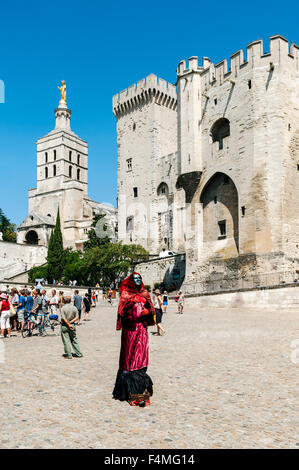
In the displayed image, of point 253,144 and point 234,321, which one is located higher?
point 253,144

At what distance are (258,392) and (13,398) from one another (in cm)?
360

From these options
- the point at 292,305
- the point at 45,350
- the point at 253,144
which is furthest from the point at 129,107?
the point at 45,350

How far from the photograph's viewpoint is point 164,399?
21.4 feet

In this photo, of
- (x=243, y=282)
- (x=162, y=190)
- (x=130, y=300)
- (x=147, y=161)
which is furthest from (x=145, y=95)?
(x=130, y=300)

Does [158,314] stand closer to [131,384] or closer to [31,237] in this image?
[131,384]

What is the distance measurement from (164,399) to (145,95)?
49035mm

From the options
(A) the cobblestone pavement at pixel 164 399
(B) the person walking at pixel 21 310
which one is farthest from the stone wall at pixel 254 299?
(B) the person walking at pixel 21 310

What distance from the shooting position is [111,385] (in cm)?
743

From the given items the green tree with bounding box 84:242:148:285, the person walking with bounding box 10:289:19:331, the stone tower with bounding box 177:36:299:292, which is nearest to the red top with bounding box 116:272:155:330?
the person walking with bounding box 10:289:19:331

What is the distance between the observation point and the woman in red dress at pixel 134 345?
6.39 meters

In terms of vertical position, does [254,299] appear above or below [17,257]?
below

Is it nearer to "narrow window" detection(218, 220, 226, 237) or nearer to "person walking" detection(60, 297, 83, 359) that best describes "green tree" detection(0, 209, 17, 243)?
"narrow window" detection(218, 220, 226, 237)

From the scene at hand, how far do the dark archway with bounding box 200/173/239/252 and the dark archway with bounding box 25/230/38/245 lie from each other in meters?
42.4
